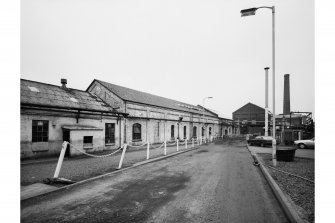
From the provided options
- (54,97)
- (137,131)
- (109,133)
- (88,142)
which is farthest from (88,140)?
(137,131)

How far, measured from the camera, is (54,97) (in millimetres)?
13805

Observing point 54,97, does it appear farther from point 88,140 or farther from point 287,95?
point 287,95

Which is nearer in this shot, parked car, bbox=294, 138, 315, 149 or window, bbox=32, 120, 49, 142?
window, bbox=32, 120, 49, 142

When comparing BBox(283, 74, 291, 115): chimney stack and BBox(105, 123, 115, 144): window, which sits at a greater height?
BBox(283, 74, 291, 115): chimney stack

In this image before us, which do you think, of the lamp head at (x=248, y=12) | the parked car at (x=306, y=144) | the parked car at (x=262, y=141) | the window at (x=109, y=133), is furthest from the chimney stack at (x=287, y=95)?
the window at (x=109, y=133)

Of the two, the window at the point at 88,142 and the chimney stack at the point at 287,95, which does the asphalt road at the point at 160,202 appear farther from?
the chimney stack at the point at 287,95

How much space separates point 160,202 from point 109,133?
12733mm

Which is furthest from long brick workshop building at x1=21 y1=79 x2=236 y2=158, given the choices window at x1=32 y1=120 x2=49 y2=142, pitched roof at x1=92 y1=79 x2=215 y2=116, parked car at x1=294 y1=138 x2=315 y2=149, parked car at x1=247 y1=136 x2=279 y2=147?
parked car at x1=294 y1=138 x2=315 y2=149

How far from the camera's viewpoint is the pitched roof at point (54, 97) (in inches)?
478

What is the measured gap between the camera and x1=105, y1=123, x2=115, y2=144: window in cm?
1620

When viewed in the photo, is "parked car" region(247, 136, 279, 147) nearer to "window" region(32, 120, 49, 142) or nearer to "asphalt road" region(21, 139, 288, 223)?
"asphalt road" region(21, 139, 288, 223)

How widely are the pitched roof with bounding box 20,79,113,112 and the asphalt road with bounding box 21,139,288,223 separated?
877 centimetres
